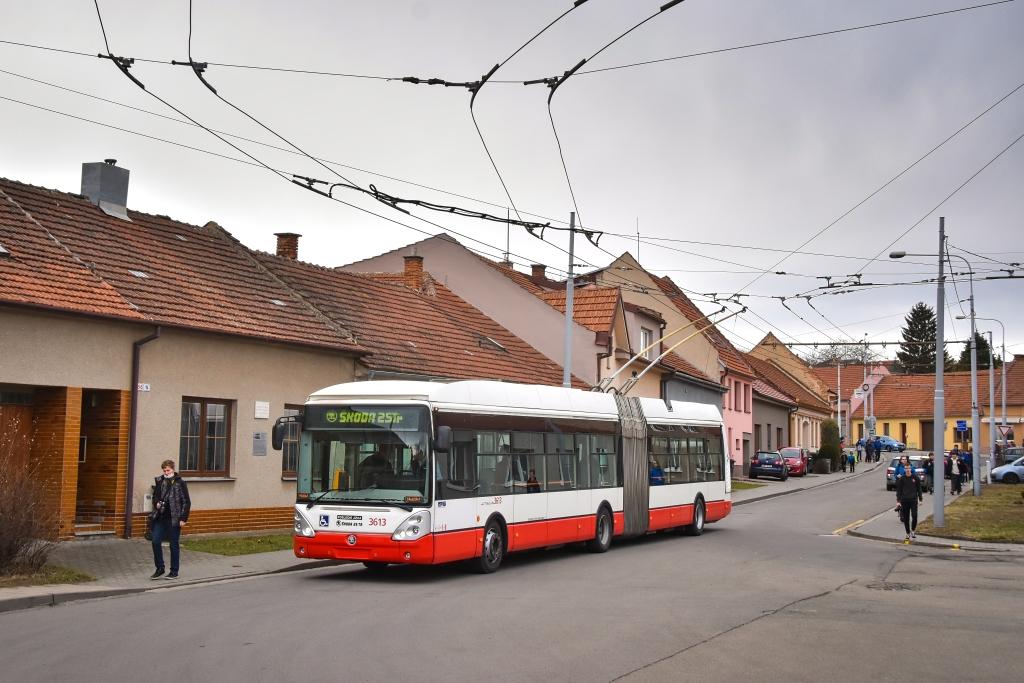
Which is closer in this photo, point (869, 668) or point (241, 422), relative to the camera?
point (869, 668)

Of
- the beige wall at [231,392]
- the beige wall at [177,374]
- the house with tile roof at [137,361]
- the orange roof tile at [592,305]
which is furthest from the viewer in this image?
the orange roof tile at [592,305]

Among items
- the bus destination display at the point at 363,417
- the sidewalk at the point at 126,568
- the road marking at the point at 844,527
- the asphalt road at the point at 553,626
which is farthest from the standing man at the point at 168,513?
the road marking at the point at 844,527

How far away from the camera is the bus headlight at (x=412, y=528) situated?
15562mm

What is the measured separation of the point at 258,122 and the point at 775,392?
63.9 metres

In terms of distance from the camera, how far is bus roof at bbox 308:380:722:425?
53.7ft

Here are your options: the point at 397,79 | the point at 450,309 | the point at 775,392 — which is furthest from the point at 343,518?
the point at 775,392

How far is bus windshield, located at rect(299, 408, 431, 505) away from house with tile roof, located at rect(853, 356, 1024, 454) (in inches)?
3431

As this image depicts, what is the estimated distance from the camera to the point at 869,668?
952 cm

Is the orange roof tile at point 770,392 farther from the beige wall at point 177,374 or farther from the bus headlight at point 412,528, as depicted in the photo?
the bus headlight at point 412,528

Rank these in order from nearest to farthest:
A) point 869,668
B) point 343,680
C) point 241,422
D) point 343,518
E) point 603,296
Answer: point 343,680 < point 869,668 < point 343,518 < point 241,422 < point 603,296

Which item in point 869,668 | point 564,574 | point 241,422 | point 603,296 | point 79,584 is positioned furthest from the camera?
point 603,296

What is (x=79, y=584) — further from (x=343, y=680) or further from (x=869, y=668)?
(x=869, y=668)

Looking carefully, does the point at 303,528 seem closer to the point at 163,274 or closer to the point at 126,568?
the point at 126,568

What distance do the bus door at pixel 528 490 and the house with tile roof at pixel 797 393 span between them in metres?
57.8
